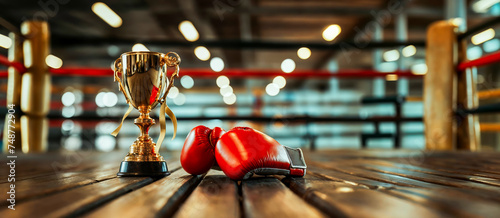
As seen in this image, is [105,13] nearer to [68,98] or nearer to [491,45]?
[68,98]

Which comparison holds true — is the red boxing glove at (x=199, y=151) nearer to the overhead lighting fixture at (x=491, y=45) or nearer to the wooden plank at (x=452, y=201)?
the wooden plank at (x=452, y=201)

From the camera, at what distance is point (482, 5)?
219 inches

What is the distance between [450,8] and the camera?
15.6 feet

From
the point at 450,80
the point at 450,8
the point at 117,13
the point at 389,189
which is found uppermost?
the point at 117,13

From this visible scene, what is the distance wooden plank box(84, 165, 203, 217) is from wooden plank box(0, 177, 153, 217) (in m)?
0.02

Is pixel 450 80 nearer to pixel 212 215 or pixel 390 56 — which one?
pixel 212 215

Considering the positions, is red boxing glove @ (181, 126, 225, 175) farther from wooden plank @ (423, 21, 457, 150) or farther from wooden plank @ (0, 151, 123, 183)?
wooden plank @ (423, 21, 457, 150)

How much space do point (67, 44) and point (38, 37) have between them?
16 centimetres

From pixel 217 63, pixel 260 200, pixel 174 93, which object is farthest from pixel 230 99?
pixel 260 200

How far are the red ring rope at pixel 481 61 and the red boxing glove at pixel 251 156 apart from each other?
55.7 inches

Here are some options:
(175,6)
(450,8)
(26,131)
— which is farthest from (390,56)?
(26,131)

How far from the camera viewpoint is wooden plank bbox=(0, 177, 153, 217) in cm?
42

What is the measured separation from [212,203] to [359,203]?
20 cm

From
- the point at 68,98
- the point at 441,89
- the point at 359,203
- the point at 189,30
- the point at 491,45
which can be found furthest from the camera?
the point at 68,98
